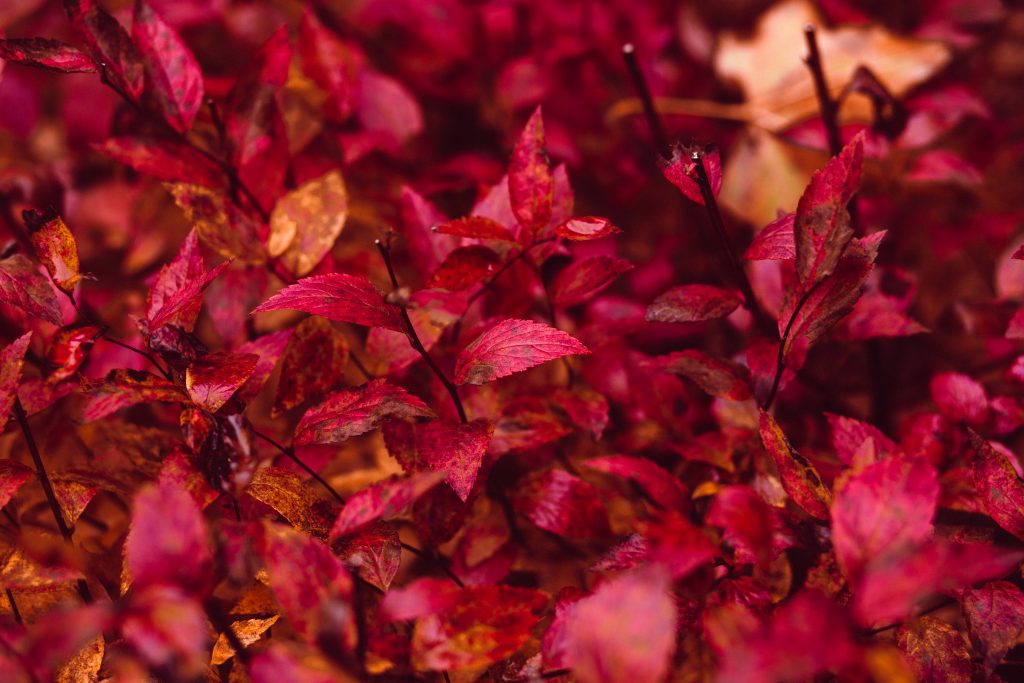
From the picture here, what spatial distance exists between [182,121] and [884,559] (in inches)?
27.4

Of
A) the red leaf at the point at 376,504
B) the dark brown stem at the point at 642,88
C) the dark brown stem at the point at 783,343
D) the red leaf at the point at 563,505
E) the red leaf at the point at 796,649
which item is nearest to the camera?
the red leaf at the point at 796,649

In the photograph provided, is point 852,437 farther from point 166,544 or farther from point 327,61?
point 327,61

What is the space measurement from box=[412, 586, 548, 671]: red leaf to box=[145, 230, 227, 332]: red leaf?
29 cm

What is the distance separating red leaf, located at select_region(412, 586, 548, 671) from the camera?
484mm

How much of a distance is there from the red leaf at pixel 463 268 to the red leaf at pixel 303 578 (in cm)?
24

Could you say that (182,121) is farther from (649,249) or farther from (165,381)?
(649,249)

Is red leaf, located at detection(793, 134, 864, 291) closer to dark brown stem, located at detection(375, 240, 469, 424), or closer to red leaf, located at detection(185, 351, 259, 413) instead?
dark brown stem, located at detection(375, 240, 469, 424)

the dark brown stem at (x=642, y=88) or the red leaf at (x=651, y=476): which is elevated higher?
the dark brown stem at (x=642, y=88)

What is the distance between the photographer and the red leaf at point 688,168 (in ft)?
1.87

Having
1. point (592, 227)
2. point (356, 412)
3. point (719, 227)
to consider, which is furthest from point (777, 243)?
point (356, 412)

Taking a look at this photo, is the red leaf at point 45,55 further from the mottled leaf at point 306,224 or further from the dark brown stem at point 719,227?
the dark brown stem at point 719,227

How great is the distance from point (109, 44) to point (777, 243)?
23.9 inches

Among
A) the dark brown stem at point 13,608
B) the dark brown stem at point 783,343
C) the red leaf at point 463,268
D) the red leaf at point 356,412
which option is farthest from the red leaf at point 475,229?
the dark brown stem at point 13,608

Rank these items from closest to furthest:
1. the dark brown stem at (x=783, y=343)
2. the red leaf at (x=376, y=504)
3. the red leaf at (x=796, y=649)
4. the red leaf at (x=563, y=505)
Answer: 1. the red leaf at (x=796, y=649)
2. the red leaf at (x=376, y=504)
3. the dark brown stem at (x=783, y=343)
4. the red leaf at (x=563, y=505)
